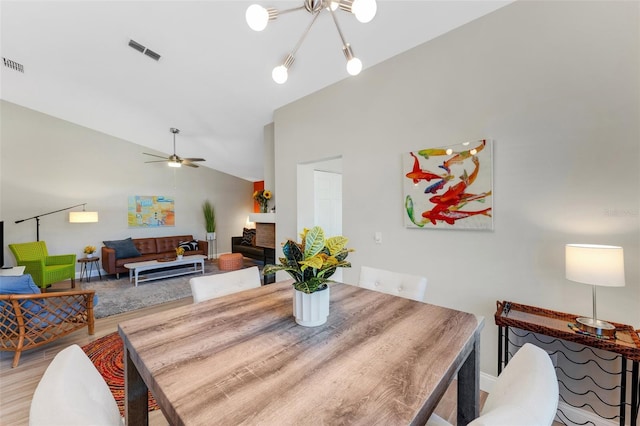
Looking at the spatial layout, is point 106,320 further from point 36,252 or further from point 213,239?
point 213,239

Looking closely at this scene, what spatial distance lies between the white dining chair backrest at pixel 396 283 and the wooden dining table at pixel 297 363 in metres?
0.27

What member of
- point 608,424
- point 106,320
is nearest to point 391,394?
point 608,424

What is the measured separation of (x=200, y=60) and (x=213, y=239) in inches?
211

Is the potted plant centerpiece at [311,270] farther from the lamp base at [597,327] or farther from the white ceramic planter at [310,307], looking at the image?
the lamp base at [597,327]

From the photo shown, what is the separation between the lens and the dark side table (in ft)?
17.1

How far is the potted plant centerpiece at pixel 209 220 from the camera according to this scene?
7.36 metres

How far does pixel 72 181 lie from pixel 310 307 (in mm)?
6751

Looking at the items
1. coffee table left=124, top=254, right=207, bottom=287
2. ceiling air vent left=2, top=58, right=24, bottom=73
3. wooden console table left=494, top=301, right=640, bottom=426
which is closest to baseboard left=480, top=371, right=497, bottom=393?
wooden console table left=494, top=301, right=640, bottom=426

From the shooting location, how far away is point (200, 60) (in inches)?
120

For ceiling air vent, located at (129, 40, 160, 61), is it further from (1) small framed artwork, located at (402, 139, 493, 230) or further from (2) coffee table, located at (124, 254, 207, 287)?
(2) coffee table, located at (124, 254, 207, 287)

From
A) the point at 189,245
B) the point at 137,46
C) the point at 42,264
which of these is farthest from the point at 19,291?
the point at 189,245

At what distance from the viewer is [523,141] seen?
190cm

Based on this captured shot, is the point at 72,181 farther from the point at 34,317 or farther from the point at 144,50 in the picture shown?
the point at 34,317

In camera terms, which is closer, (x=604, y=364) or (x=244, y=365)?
(x=244, y=365)
